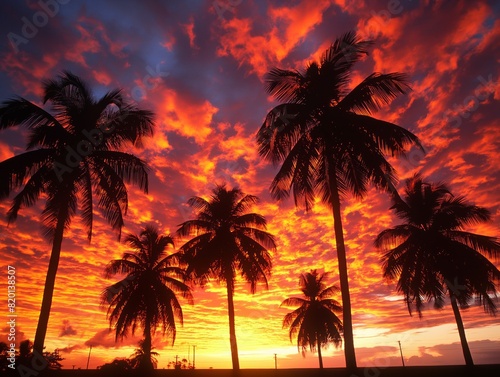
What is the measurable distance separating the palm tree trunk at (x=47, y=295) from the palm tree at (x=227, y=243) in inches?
423

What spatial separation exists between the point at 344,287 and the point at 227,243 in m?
11.8

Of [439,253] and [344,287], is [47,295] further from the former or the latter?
[439,253]

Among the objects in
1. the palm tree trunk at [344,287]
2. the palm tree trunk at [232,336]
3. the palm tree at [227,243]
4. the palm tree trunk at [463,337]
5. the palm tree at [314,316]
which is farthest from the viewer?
the palm tree at [314,316]

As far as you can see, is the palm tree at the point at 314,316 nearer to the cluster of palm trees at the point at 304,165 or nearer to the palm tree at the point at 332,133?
the cluster of palm trees at the point at 304,165

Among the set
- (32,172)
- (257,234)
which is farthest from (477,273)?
(32,172)

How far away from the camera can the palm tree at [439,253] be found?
782 inches

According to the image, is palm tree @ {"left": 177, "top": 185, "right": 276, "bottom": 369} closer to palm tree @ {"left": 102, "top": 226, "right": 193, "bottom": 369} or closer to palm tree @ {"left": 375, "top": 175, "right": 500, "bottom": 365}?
palm tree @ {"left": 102, "top": 226, "right": 193, "bottom": 369}

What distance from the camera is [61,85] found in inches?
555

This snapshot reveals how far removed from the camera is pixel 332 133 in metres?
13.8

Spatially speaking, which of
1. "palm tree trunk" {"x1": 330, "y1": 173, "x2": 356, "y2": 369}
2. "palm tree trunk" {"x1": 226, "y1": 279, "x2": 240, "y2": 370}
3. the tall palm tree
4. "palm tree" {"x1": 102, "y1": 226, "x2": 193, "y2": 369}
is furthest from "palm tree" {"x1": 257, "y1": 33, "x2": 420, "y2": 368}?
"palm tree" {"x1": 102, "y1": 226, "x2": 193, "y2": 369}

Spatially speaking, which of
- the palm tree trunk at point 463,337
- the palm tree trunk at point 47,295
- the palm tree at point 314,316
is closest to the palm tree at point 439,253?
the palm tree trunk at point 463,337

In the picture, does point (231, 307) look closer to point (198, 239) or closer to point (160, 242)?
point (198, 239)

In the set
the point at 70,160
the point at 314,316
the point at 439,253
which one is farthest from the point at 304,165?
the point at 314,316

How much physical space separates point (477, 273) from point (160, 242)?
22.6 meters
